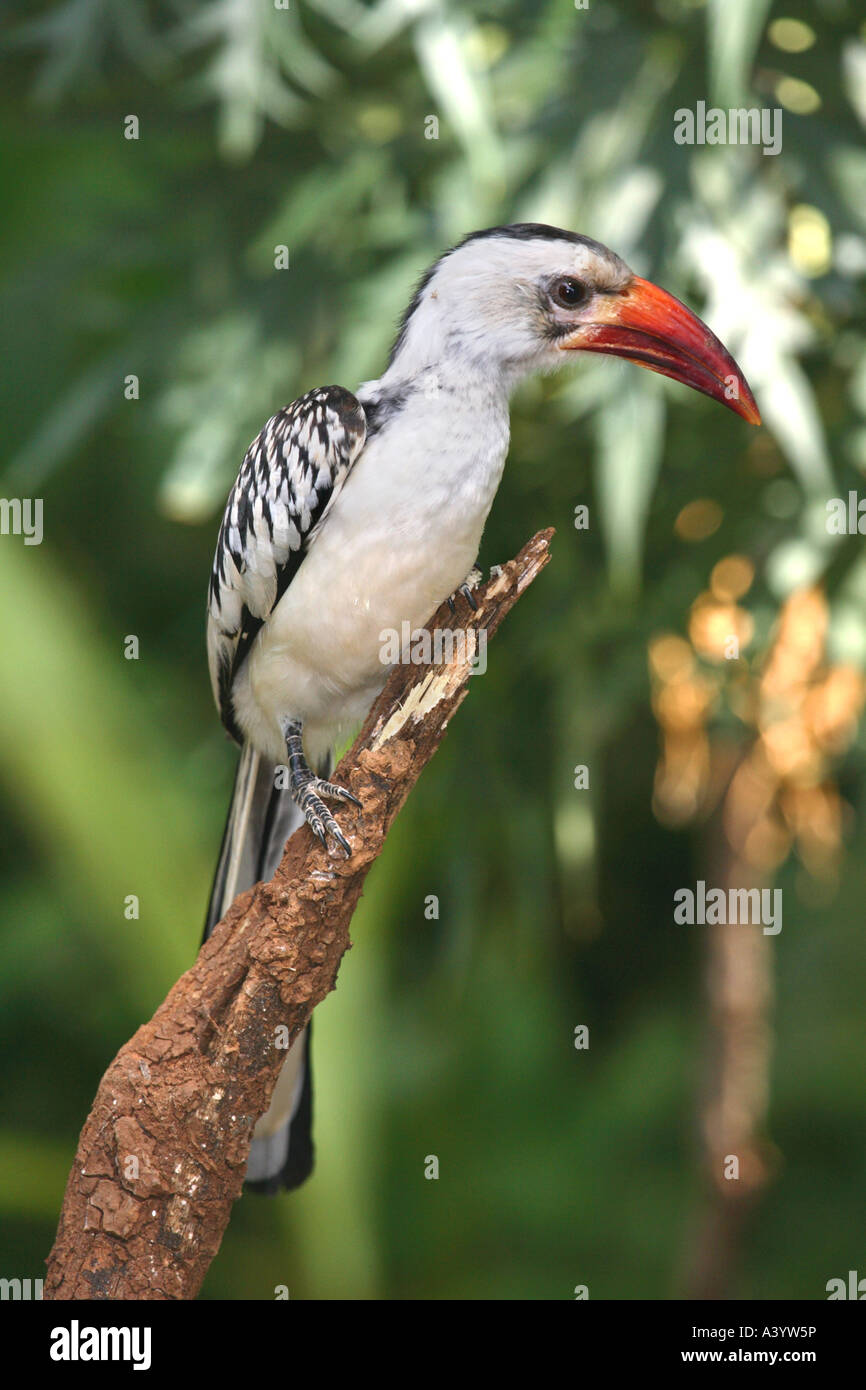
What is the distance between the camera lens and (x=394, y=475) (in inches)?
97.2

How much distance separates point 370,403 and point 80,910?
9.13 ft

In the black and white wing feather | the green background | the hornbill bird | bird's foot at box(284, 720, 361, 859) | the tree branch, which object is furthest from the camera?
the green background

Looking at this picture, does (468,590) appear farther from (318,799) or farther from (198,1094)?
(198,1094)

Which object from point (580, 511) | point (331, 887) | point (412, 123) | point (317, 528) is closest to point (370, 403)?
point (317, 528)

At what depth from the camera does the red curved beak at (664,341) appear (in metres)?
2.57

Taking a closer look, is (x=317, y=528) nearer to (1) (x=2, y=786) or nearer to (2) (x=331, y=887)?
(2) (x=331, y=887)

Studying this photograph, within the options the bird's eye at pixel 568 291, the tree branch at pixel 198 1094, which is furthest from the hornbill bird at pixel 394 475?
the tree branch at pixel 198 1094

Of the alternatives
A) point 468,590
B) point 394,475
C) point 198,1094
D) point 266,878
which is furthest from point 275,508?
point 198,1094

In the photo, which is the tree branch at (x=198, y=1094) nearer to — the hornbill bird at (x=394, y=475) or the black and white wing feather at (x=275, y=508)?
the hornbill bird at (x=394, y=475)

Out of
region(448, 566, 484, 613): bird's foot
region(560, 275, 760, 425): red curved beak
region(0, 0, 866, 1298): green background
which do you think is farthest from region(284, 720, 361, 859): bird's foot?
region(0, 0, 866, 1298): green background

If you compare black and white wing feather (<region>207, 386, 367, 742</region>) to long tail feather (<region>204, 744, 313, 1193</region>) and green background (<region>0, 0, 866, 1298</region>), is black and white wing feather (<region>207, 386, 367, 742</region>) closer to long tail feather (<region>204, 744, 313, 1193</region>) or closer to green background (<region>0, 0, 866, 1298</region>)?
long tail feather (<region>204, 744, 313, 1193</region>)

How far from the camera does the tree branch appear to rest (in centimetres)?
215

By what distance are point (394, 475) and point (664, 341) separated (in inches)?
23.2

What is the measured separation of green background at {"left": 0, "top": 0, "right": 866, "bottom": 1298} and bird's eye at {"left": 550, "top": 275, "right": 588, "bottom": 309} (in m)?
0.63
